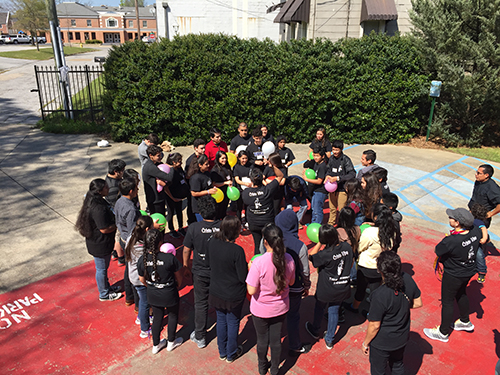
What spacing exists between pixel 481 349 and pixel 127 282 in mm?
4769

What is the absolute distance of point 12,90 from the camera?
23266 millimetres

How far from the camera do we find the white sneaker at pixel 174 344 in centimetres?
484

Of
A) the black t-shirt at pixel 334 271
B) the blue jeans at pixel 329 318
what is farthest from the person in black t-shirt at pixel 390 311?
the blue jeans at pixel 329 318

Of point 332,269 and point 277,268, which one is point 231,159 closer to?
point 332,269

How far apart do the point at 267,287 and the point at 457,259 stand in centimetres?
244

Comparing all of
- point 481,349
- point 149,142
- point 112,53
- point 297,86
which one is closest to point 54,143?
point 112,53

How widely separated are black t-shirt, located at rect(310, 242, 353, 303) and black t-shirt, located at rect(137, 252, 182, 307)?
161 centimetres

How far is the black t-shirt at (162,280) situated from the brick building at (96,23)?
292 ft

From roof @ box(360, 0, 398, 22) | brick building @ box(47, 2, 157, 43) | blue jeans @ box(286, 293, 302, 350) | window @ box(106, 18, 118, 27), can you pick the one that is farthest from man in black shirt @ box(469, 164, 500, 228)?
window @ box(106, 18, 118, 27)

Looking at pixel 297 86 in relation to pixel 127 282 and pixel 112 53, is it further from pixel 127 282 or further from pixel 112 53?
pixel 127 282

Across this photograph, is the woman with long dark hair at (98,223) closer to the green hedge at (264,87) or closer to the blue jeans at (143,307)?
the blue jeans at (143,307)

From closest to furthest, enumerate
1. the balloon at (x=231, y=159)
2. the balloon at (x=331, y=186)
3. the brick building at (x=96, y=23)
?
the balloon at (x=331, y=186) → the balloon at (x=231, y=159) → the brick building at (x=96, y=23)

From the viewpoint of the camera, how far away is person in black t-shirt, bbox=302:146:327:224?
7.52 metres

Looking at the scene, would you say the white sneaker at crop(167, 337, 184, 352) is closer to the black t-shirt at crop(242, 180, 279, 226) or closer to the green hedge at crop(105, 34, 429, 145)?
the black t-shirt at crop(242, 180, 279, 226)
